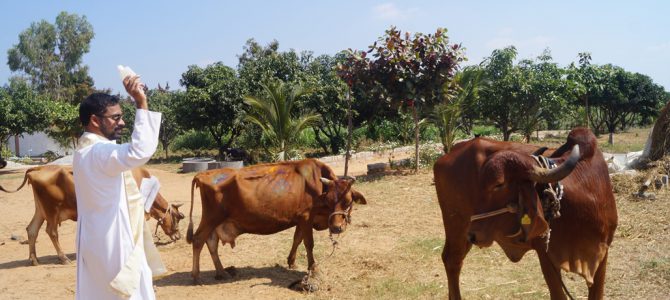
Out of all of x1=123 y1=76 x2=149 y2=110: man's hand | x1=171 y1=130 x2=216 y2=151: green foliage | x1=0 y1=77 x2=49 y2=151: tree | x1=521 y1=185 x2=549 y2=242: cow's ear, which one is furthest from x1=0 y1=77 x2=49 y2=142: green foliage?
x1=521 y1=185 x2=549 y2=242: cow's ear

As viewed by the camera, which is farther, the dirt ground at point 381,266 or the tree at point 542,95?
the tree at point 542,95

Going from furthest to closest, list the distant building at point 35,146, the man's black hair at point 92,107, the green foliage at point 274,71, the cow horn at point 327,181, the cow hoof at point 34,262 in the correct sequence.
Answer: the distant building at point 35,146
the green foliage at point 274,71
the cow hoof at point 34,262
the cow horn at point 327,181
the man's black hair at point 92,107

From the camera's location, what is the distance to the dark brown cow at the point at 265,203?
22.2 ft

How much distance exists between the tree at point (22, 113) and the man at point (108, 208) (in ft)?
78.5

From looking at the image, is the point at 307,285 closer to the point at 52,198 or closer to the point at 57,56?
the point at 52,198

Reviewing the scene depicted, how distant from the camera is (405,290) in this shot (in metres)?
6.02

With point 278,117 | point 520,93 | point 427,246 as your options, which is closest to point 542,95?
point 520,93

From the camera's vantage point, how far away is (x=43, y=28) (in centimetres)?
4688

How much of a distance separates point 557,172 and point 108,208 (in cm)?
277

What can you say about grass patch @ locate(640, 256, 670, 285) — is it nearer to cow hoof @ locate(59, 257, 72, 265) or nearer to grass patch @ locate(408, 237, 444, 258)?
grass patch @ locate(408, 237, 444, 258)

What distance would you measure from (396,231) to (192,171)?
41.9ft

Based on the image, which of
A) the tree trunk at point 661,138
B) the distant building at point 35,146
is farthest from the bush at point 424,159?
the distant building at point 35,146

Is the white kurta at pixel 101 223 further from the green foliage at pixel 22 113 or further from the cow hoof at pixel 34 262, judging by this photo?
the green foliage at pixel 22 113

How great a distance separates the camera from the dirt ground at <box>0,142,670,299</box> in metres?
5.87
